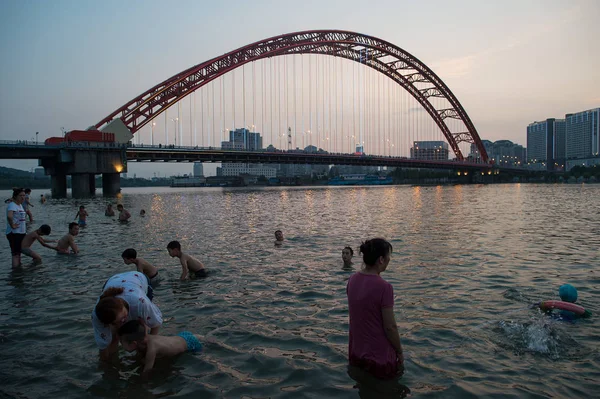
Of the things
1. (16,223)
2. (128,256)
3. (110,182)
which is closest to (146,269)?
(128,256)

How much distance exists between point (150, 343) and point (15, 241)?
914 cm

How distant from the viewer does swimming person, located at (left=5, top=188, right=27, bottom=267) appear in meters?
11.5

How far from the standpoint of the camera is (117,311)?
195 inches

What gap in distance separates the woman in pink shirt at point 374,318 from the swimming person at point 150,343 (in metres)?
2.61

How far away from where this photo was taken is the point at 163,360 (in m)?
5.83

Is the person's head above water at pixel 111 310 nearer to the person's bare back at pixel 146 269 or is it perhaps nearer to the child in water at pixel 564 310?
the person's bare back at pixel 146 269

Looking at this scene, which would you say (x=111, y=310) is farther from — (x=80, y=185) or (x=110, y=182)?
(x=110, y=182)

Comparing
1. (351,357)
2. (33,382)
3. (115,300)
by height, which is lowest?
(33,382)

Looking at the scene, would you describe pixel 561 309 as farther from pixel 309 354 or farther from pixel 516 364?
pixel 309 354

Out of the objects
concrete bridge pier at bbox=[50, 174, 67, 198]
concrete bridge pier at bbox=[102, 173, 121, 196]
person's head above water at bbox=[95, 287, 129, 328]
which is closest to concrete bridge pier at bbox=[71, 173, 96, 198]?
concrete bridge pier at bbox=[102, 173, 121, 196]

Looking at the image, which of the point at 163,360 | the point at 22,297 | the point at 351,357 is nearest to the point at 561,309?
the point at 351,357

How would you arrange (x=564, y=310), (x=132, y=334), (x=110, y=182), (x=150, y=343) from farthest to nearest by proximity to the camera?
(x=110, y=182), (x=564, y=310), (x=150, y=343), (x=132, y=334)

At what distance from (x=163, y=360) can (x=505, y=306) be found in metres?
6.31

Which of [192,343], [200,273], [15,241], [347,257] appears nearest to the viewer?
[192,343]
